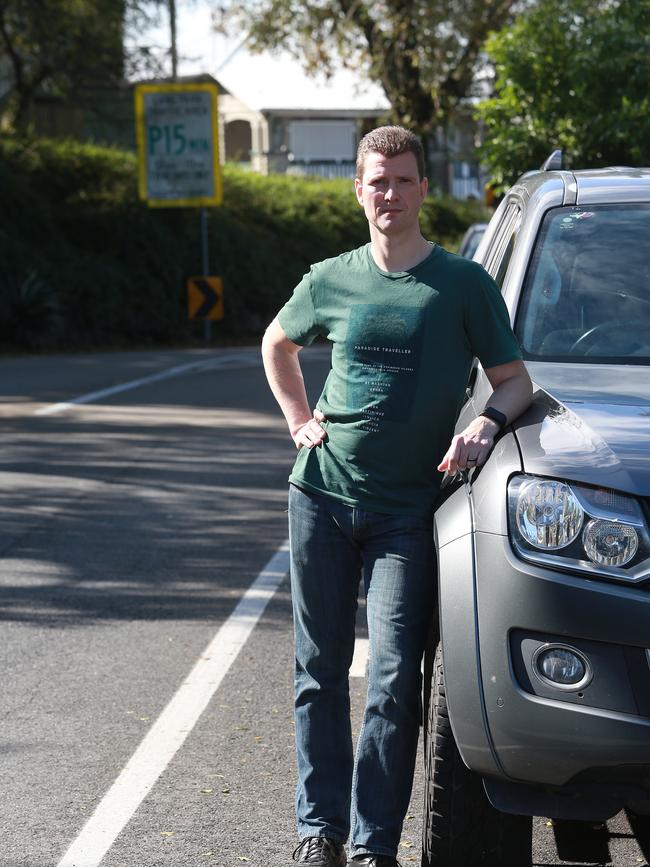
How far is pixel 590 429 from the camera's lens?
134 inches

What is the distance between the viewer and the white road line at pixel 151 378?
598 inches

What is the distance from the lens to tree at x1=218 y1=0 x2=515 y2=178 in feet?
102

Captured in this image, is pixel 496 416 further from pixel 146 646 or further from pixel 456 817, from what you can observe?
pixel 146 646

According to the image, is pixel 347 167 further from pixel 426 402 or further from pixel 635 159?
pixel 426 402

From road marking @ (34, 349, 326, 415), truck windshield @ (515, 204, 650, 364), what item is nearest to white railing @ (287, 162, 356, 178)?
road marking @ (34, 349, 326, 415)

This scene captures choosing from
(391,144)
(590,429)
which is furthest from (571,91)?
(590,429)

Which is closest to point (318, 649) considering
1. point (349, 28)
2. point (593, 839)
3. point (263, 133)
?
point (593, 839)

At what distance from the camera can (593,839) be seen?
168 inches

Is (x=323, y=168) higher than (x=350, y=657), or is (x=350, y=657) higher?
(x=350, y=657)

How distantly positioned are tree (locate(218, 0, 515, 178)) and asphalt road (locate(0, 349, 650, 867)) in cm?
1973

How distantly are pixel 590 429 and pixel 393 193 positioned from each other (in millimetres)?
807

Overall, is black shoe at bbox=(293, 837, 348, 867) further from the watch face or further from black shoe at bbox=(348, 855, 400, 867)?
the watch face

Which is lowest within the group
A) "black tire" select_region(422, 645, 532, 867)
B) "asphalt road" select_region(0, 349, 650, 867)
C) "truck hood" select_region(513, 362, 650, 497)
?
"asphalt road" select_region(0, 349, 650, 867)

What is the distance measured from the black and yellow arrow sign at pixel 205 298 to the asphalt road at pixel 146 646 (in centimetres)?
1207
